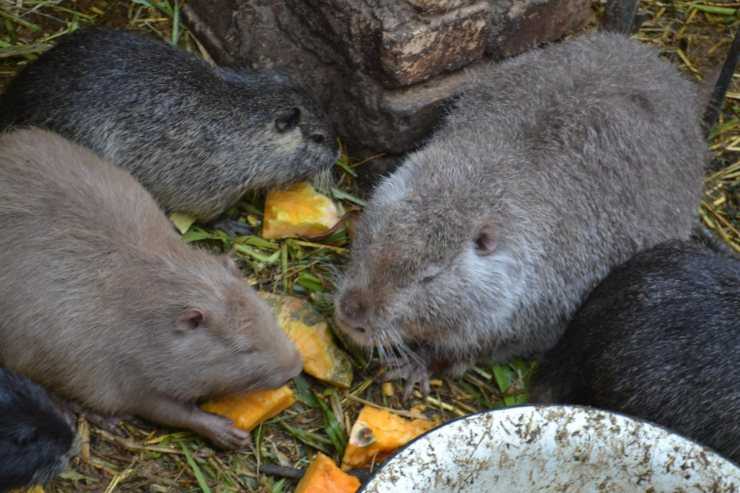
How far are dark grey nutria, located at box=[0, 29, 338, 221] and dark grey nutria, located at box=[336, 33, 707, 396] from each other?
30.1 inches

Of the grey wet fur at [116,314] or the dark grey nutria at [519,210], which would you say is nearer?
the grey wet fur at [116,314]

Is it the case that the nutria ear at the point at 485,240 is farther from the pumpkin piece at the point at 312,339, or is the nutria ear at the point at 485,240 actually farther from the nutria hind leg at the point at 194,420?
the nutria hind leg at the point at 194,420

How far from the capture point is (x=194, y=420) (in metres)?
4.36

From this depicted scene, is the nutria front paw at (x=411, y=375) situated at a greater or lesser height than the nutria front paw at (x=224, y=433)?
lesser

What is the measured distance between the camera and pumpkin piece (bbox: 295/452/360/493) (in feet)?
13.9

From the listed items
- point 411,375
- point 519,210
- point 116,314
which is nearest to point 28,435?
point 116,314

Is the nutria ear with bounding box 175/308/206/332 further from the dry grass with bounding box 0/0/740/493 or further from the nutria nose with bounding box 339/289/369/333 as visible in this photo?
the nutria nose with bounding box 339/289/369/333

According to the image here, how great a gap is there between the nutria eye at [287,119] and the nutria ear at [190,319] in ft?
4.95

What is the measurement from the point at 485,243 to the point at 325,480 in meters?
1.17

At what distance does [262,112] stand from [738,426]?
264 cm

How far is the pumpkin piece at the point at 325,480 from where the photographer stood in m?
4.23

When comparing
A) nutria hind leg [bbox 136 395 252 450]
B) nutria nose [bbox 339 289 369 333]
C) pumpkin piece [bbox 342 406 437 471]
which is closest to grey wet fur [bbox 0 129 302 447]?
nutria hind leg [bbox 136 395 252 450]

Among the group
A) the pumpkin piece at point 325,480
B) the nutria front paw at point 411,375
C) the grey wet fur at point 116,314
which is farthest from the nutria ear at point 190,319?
the nutria front paw at point 411,375

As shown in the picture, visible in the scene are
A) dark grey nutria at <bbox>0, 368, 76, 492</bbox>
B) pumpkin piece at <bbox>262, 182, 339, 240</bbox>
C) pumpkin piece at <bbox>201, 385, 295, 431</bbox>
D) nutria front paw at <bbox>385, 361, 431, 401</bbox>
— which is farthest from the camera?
pumpkin piece at <bbox>262, 182, 339, 240</bbox>
